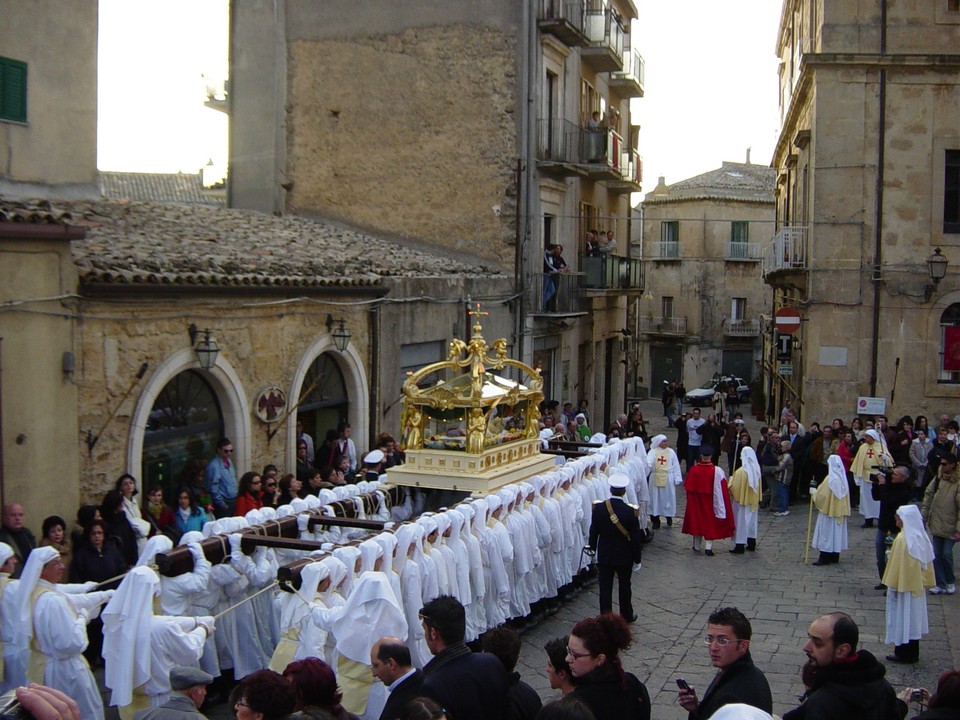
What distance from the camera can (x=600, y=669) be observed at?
5.69 m

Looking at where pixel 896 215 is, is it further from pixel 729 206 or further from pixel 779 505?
pixel 729 206

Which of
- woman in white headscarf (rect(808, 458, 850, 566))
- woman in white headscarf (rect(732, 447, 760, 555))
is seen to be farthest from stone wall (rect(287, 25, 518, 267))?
woman in white headscarf (rect(808, 458, 850, 566))

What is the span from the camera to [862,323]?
22.1 meters

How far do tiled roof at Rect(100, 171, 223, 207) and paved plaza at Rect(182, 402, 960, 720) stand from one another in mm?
22621

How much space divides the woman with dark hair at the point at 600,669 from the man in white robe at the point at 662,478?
1069 cm

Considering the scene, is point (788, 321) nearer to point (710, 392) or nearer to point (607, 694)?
point (607, 694)

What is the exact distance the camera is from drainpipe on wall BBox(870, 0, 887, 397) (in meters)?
21.7

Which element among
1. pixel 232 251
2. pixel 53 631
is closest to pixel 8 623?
pixel 53 631

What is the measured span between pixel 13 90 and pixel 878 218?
51.5ft

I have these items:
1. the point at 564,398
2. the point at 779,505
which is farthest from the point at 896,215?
the point at 564,398

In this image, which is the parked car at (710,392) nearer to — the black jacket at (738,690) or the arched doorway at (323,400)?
the arched doorway at (323,400)

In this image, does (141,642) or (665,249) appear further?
(665,249)

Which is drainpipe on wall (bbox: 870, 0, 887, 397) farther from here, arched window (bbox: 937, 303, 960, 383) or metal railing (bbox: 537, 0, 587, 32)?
metal railing (bbox: 537, 0, 587, 32)

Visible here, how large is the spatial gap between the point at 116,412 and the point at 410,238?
38.7ft
